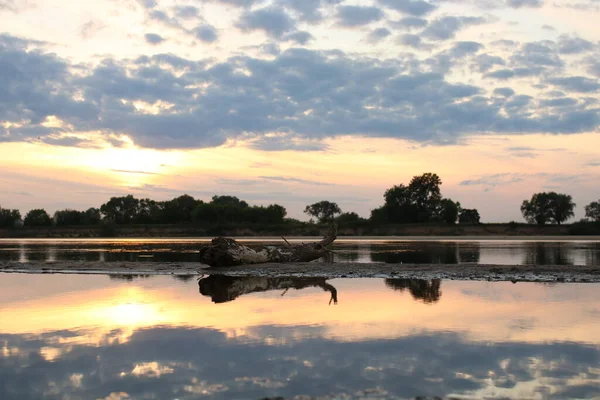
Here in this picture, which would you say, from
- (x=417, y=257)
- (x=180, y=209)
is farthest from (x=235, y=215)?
(x=417, y=257)

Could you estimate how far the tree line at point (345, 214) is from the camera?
134m

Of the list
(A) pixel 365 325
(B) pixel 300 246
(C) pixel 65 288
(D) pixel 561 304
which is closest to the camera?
(A) pixel 365 325

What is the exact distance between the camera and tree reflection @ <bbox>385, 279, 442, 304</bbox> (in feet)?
52.6

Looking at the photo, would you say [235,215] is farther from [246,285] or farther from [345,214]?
[246,285]

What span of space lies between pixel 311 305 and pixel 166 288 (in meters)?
6.06

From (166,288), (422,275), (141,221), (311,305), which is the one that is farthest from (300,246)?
(141,221)

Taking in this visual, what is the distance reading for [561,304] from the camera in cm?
1452

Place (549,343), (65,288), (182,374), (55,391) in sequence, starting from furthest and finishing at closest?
(65,288)
(549,343)
(182,374)
(55,391)

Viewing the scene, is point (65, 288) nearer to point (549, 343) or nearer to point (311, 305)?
point (311, 305)

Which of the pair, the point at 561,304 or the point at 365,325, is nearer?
the point at 365,325

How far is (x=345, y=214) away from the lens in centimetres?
15475

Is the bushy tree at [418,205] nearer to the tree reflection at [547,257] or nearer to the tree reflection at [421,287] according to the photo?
the tree reflection at [547,257]

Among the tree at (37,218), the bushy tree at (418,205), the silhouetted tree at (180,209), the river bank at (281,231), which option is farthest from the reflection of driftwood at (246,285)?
the tree at (37,218)

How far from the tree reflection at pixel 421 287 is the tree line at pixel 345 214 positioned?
103658 millimetres
